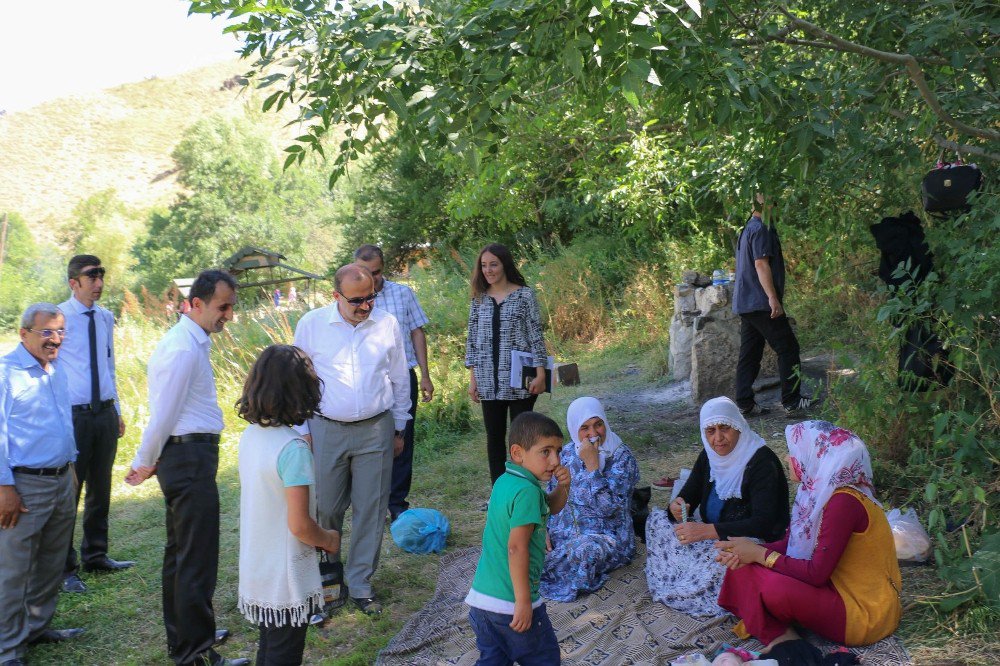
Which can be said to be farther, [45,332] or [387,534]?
[387,534]

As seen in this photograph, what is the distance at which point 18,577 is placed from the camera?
13.2 ft

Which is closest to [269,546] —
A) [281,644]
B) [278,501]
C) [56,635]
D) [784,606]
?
[278,501]

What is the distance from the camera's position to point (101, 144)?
222ft

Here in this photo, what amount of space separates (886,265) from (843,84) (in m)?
1.27

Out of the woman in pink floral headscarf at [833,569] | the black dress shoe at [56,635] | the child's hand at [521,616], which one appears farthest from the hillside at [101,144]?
the child's hand at [521,616]

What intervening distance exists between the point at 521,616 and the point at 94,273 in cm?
392

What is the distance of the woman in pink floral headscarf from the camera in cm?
353

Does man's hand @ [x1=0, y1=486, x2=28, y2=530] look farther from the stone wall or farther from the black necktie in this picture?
the stone wall

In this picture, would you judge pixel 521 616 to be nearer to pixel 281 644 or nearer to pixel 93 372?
pixel 281 644

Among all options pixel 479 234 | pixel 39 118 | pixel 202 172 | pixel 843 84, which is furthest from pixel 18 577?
pixel 39 118

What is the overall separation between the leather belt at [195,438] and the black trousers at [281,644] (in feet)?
3.63

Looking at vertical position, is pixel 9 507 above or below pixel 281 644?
above

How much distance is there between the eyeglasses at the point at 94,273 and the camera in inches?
210

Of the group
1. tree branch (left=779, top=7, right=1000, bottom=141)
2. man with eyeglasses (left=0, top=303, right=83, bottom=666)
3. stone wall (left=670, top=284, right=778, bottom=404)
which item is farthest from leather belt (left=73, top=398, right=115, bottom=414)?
stone wall (left=670, top=284, right=778, bottom=404)
